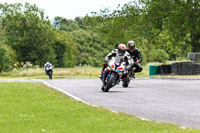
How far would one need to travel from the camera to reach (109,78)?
18375 millimetres

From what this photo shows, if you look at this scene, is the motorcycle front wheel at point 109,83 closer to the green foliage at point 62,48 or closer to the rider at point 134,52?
the rider at point 134,52

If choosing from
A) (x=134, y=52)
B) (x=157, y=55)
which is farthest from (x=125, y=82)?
(x=157, y=55)

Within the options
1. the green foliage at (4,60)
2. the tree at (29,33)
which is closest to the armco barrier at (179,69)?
the green foliage at (4,60)

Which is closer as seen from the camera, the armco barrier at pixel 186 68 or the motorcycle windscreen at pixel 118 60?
the motorcycle windscreen at pixel 118 60

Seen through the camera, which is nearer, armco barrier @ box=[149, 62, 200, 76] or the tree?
armco barrier @ box=[149, 62, 200, 76]

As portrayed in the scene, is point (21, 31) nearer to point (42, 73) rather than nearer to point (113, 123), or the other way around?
point (42, 73)

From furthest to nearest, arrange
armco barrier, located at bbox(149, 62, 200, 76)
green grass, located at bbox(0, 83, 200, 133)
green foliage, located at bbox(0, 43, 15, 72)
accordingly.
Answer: green foliage, located at bbox(0, 43, 15, 72) < armco barrier, located at bbox(149, 62, 200, 76) < green grass, located at bbox(0, 83, 200, 133)

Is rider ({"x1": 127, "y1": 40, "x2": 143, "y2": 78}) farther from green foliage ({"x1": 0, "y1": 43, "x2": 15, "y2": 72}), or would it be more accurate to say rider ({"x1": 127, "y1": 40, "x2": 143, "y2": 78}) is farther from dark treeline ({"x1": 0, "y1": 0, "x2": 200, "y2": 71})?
green foliage ({"x1": 0, "y1": 43, "x2": 15, "y2": 72})

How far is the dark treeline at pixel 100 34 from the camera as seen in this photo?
40.1 m

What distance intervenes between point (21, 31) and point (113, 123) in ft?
254

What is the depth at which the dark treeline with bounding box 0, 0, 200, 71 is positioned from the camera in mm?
40125

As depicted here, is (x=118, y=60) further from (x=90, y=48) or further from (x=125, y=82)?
(x=90, y=48)

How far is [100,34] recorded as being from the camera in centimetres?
6488

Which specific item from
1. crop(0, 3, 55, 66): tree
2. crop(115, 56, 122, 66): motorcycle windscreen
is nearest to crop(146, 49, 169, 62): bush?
crop(0, 3, 55, 66): tree
